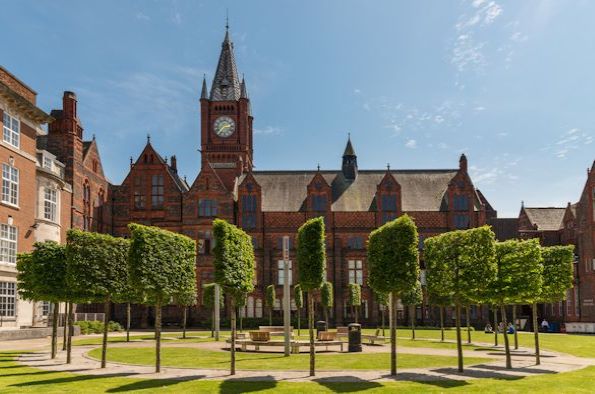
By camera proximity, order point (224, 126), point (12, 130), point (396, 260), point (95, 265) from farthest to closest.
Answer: point (224, 126) → point (12, 130) → point (95, 265) → point (396, 260)

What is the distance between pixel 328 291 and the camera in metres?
54.2

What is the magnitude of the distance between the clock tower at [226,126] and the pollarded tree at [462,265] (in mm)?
51223

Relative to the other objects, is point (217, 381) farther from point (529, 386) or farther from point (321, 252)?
point (529, 386)

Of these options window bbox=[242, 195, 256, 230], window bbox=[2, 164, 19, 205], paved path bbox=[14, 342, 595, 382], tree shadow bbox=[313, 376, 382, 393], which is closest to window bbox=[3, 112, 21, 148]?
window bbox=[2, 164, 19, 205]

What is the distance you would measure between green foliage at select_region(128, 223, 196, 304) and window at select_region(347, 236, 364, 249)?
46.2m

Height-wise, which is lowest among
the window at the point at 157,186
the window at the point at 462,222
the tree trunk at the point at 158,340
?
the tree trunk at the point at 158,340

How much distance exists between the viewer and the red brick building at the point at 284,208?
68188mm

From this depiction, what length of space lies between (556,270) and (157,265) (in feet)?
66.9

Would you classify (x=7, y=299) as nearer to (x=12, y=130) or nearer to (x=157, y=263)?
(x=12, y=130)

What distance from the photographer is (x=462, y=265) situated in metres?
23.9

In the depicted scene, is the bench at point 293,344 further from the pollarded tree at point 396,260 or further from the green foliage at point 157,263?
the pollarded tree at point 396,260

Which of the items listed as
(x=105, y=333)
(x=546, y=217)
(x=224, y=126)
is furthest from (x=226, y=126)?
(x=105, y=333)

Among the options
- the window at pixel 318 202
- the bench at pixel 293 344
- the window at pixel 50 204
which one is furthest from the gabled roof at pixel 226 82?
the bench at pixel 293 344

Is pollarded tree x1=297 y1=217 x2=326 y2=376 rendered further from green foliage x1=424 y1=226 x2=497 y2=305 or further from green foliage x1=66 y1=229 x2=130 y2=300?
green foliage x1=66 y1=229 x2=130 y2=300
